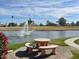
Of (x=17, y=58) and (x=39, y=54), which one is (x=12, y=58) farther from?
(x=39, y=54)

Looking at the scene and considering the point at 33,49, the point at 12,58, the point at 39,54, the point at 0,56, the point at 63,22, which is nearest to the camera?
the point at 0,56

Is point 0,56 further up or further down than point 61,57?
further up

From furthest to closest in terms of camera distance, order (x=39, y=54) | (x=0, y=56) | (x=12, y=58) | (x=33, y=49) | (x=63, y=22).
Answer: (x=63, y=22)
(x=33, y=49)
(x=39, y=54)
(x=12, y=58)
(x=0, y=56)

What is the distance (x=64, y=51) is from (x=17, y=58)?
9.97 feet

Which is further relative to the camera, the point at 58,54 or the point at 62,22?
the point at 62,22

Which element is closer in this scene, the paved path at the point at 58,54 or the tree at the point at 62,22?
the paved path at the point at 58,54

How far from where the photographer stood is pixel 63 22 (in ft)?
368

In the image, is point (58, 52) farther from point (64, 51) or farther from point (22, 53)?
point (22, 53)

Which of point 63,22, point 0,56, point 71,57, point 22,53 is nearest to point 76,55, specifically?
point 71,57

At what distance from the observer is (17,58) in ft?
42.4

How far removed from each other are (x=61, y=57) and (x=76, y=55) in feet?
2.80

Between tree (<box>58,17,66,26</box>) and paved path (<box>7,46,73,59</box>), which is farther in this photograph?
tree (<box>58,17,66,26</box>)

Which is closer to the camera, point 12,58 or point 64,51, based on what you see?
point 12,58

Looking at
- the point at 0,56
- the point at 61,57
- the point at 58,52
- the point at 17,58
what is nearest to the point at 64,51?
the point at 58,52
